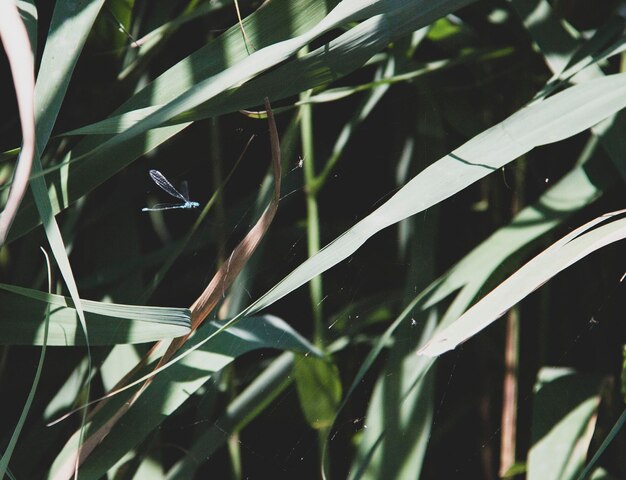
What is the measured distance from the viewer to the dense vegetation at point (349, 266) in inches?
21.1

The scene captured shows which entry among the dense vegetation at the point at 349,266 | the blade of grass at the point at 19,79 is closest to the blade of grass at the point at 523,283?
the dense vegetation at the point at 349,266

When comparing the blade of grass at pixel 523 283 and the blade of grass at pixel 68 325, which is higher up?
the blade of grass at pixel 68 325

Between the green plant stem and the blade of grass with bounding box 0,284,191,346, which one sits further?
the green plant stem

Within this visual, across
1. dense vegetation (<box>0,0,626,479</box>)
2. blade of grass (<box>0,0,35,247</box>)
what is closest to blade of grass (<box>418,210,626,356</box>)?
dense vegetation (<box>0,0,626,479</box>)

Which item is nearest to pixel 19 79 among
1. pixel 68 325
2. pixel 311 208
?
pixel 68 325

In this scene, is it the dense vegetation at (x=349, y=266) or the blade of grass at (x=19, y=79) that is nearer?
the blade of grass at (x=19, y=79)

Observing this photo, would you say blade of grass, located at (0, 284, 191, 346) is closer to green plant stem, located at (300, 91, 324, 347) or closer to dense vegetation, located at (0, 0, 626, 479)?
dense vegetation, located at (0, 0, 626, 479)

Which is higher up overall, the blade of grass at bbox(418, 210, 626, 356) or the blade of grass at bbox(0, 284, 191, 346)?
the blade of grass at bbox(0, 284, 191, 346)

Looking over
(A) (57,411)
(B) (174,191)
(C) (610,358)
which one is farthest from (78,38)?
(C) (610,358)

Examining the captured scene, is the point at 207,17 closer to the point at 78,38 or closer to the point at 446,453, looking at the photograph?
the point at 78,38

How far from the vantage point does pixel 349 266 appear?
1.97 feet

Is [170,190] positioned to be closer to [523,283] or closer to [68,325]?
[68,325]

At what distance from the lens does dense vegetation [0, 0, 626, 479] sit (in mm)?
536

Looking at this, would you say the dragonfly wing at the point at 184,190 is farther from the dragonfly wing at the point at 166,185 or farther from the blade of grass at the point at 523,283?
the blade of grass at the point at 523,283
